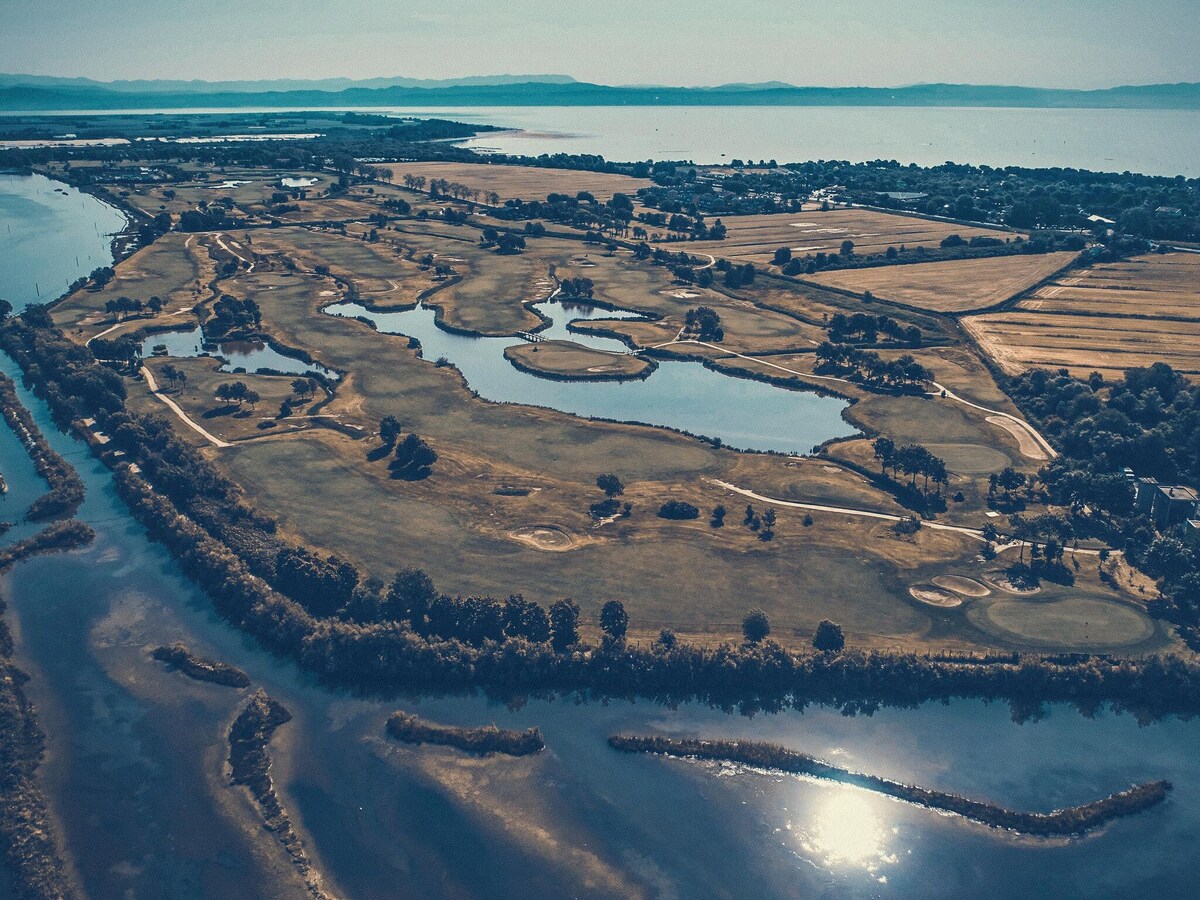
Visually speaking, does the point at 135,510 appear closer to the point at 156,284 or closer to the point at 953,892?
the point at 953,892

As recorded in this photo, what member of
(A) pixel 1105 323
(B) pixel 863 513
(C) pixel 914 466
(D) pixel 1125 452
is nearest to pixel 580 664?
(B) pixel 863 513

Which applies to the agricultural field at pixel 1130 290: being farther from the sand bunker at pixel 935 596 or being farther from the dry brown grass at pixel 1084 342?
the sand bunker at pixel 935 596

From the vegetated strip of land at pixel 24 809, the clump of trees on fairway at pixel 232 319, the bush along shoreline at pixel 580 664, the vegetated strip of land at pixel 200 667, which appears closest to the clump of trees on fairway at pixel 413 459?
the bush along shoreline at pixel 580 664

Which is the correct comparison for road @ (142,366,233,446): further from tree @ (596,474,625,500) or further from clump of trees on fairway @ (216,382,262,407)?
tree @ (596,474,625,500)

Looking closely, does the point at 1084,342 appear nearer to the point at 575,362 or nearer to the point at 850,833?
the point at 575,362

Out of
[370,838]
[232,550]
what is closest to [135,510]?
[232,550]
